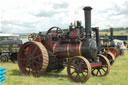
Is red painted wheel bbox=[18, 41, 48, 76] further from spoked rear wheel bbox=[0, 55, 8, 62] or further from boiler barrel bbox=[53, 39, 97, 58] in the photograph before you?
spoked rear wheel bbox=[0, 55, 8, 62]

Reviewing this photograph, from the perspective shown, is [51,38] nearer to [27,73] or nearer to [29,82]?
[27,73]

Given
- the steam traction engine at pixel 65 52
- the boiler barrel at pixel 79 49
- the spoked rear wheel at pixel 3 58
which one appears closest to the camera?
the steam traction engine at pixel 65 52

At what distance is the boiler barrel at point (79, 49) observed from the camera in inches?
287

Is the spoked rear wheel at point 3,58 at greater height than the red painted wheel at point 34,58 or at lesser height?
lesser

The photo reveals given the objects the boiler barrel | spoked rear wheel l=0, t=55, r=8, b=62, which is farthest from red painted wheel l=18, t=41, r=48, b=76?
spoked rear wheel l=0, t=55, r=8, b=62

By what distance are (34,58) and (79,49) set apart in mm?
2054

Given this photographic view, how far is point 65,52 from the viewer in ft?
25.5

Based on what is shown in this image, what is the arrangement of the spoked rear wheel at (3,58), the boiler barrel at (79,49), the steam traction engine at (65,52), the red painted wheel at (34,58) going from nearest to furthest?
the steam traction engine at (65,52) → the boiler barrel at (79,49) → the red painted wheel at (34,58) → the spoked rear wheel at (3,58)

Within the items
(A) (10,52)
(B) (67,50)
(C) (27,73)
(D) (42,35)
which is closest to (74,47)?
(B) (67,50)

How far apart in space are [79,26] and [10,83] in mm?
3459

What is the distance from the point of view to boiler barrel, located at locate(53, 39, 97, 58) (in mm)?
Answer: 7281

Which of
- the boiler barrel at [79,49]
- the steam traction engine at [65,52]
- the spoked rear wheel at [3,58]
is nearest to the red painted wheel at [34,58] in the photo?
the steam traction engine at [65,52]

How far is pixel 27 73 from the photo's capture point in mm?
8383

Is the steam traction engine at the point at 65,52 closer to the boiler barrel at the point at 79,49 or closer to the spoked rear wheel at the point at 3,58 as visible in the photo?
the boiler barrel at the point at 79,49
